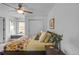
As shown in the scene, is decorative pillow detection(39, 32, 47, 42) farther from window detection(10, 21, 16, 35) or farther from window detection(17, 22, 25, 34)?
window detection(10, 21, 16, 35)

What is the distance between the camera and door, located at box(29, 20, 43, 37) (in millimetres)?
2322

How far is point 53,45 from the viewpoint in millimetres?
2324

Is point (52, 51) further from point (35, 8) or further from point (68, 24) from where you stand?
point (35, 8)

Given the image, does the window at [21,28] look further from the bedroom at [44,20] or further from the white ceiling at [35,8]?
the white ceiling at [35,8]

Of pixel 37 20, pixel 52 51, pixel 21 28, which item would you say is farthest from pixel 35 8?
pixel 52 51

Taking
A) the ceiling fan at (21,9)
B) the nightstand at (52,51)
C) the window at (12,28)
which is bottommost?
the nightstand at (52,51)

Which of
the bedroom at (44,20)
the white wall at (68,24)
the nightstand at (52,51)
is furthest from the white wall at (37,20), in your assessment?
the nightstand at (52,51)

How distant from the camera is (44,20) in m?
2.34

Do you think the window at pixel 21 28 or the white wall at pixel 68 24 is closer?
the white wall at pixel 68 24

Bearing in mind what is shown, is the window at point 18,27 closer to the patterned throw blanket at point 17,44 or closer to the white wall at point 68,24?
the patterned throw blanket at point 17,44

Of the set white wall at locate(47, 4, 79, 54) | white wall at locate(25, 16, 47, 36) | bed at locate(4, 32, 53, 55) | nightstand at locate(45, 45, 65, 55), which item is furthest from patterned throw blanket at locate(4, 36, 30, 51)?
white wall at locate(47, 4, 79, 54)

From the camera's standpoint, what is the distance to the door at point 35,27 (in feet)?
7.62

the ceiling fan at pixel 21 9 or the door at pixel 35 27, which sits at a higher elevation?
the ceiling fan at pixel 21 9

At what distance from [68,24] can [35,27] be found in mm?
477
